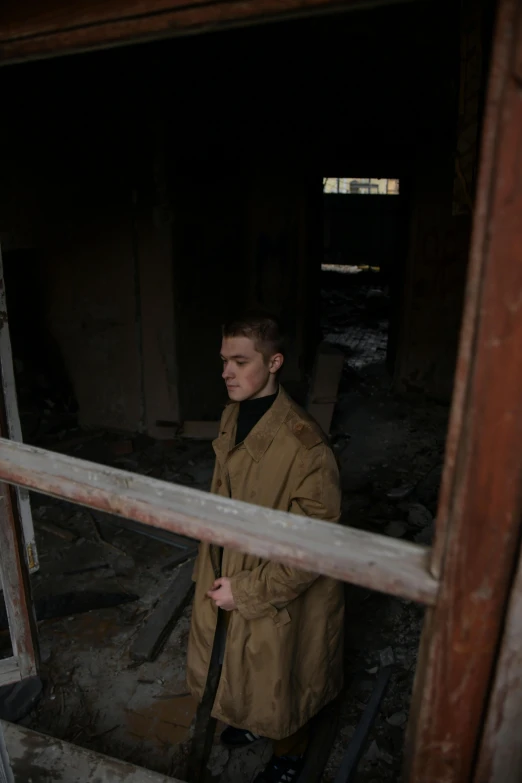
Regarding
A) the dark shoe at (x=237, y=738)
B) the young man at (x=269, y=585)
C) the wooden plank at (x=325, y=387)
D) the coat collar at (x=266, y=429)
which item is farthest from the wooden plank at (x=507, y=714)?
the wooden plank at (x=325, y=387)

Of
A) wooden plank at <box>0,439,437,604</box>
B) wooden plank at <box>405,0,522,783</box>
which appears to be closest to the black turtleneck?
wooden plank at <box>0,439,437,604</box>

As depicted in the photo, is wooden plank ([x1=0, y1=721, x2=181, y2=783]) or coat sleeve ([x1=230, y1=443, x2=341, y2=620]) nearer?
wooden plank ([x1=0, y1=721, x2=181, y2=783])

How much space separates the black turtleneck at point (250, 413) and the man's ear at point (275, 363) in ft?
0.37

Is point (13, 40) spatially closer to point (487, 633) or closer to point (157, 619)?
point (487, 633)

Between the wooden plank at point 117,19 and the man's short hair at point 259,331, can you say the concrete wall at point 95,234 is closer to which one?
the man's short hair at point 259,331

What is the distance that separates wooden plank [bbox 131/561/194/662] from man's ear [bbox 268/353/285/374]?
6.66 feet

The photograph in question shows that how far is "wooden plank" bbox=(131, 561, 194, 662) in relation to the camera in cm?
343

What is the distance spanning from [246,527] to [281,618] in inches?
51.7

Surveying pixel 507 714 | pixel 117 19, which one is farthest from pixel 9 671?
pixel 117 19

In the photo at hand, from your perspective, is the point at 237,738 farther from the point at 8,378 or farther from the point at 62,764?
the point at 8,378

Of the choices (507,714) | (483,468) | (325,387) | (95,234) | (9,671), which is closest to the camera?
(483,468)

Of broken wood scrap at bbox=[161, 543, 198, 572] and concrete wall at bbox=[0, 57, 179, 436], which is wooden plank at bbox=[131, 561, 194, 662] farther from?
concrete wall at bbox=[0, 57, 179, 436]

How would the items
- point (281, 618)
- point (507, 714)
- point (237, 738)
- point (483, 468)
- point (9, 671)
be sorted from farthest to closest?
point (237, 738), point (9, 671), point (281, 618), point (507, 714), point (483, 468)

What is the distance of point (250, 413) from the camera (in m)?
2.49
